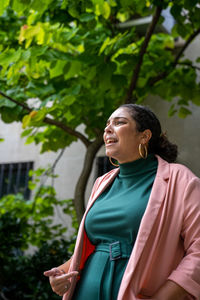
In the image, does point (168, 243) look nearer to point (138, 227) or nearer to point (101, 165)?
point (138, 227)

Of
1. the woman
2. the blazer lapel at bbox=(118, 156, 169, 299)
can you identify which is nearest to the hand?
the woman

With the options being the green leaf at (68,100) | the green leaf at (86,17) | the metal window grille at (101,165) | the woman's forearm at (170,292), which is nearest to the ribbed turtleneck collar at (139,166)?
the woman's forearm at (170,292)

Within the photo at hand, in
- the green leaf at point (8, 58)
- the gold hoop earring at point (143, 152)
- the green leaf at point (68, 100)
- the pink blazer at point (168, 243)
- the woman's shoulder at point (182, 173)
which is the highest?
the green leaf at point (8, 58)

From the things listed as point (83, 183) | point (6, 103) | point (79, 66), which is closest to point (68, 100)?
point (79, 66)

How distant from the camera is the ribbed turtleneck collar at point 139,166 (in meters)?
2.03

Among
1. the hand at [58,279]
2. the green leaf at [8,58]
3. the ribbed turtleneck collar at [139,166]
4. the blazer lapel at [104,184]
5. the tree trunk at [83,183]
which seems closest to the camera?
the hand at [58,279]

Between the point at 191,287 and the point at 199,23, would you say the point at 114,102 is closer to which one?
the point at 199,23

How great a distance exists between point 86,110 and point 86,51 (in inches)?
32.3

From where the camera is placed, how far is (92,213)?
2.03 metres

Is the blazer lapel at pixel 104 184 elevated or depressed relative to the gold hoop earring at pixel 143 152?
depressed

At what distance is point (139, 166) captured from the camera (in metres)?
2.04

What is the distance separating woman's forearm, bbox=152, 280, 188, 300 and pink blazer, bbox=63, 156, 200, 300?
0.02m

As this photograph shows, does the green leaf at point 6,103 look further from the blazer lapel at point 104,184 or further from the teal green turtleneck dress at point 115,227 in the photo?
the teal green turtleneck dress at point 115,227

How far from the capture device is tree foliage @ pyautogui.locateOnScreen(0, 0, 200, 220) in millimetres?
3447
